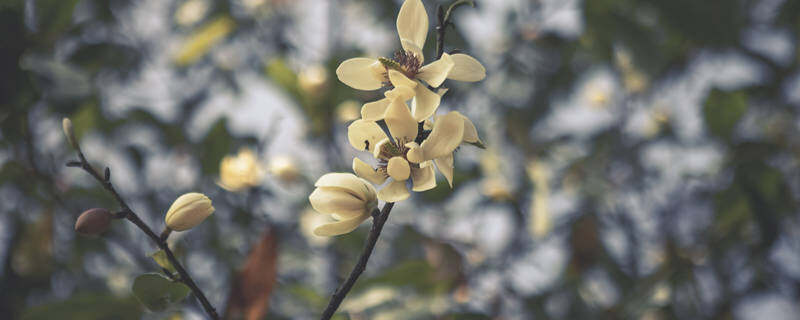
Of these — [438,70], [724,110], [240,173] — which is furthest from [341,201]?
[724,110]

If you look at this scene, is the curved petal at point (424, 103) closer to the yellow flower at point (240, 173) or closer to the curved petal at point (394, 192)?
the curved petal at point (394, 192)

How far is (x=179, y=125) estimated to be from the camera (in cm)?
97

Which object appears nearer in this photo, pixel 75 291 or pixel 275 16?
pixel 75 291

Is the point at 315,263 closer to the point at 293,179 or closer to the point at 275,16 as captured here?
the point at 293,179

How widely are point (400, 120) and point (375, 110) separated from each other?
0.02 meters

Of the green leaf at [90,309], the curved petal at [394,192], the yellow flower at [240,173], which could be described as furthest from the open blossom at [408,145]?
the yellow flower at [240,173]

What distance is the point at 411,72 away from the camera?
350 millimetres

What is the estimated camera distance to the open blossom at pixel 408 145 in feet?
1.06

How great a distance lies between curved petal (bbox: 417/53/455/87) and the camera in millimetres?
323

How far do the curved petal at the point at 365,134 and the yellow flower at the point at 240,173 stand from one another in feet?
1.57

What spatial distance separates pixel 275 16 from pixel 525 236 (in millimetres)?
790

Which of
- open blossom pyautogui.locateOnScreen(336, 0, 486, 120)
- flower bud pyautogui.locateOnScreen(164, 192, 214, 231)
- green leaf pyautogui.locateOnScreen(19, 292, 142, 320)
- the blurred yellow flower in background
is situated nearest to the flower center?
open blossom pyautogui.locateOnScreen(336, 0, 486, 120)

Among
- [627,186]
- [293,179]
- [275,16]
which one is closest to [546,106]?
[627,186]

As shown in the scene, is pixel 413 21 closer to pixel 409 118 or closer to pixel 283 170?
pixel 409 118
